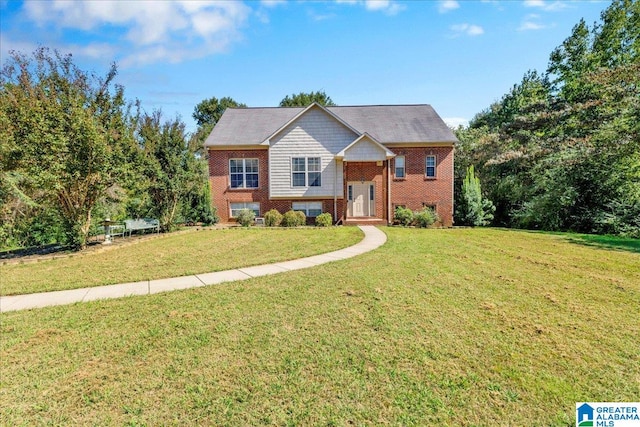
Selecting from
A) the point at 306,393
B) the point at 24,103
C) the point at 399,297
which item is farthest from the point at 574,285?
the point at 24,103

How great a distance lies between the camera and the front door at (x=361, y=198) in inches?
802

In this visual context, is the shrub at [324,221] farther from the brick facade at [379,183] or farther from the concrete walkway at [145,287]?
the concrete walkway at [145,287]

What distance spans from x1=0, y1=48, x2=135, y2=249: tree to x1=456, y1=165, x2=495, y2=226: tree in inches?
735

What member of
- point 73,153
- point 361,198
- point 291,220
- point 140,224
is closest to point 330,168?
point 361,198

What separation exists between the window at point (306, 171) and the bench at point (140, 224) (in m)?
7.90

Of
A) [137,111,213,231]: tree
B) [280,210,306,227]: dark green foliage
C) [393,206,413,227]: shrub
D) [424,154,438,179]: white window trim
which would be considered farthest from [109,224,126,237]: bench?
[424,154,438,179]: white window trim

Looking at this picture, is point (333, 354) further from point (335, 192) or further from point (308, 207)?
point (308, 207)

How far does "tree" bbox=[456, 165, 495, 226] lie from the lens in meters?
20.3

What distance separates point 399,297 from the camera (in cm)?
539

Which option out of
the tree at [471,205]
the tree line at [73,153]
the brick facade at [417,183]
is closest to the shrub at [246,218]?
the tree line at [73,153]

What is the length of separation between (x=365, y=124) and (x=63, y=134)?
55.1ft

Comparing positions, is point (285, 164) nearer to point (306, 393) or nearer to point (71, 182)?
point (71, 182)

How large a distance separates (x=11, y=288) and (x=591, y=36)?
35161mm

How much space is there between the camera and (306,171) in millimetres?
19797
